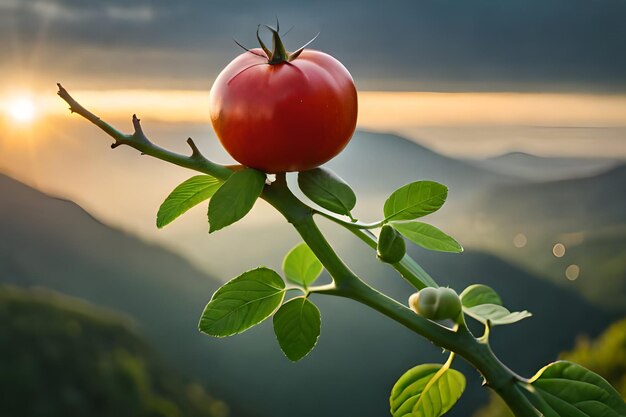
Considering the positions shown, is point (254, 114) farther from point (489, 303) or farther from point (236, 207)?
point (489, 303)

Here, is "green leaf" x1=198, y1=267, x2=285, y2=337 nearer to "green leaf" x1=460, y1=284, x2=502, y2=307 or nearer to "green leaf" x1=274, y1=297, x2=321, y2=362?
"green leaf" x1=274, y1=297, x2=321, y2=362

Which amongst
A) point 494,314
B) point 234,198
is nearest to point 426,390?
point 494,314

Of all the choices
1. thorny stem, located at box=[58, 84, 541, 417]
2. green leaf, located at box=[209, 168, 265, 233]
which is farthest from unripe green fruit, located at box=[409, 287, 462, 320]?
green leaf, located at box=[209, 168, 265, 233]

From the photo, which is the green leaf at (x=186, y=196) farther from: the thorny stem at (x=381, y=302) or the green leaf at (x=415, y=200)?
the green leaf at (x=415, y=200)

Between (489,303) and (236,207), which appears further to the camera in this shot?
(489,303)

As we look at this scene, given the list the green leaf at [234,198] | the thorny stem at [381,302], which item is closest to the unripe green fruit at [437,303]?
the thorny stem at [381,302]

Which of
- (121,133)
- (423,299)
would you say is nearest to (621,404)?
(423,299)
